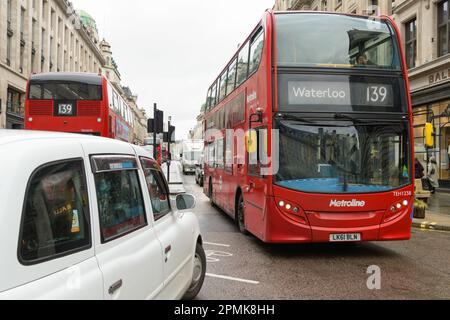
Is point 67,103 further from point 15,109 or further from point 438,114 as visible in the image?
point 15,109

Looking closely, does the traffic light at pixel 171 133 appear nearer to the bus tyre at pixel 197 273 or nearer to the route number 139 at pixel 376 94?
the route number 139 at pixel 376 94

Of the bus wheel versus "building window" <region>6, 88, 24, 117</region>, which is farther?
"building window" <region>6, 88, 24, 117</region>

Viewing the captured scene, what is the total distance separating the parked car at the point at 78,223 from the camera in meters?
1.81

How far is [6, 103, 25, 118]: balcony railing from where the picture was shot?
33625 millimetres

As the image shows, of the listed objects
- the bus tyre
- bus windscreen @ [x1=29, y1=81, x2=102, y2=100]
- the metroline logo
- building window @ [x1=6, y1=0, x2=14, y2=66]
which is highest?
building window @ [x1=6, y1=0, x2=14, y2=66]

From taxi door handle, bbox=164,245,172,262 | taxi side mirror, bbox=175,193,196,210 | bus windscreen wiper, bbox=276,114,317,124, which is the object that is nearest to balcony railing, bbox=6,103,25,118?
bus windscreen wiper, bbox=276,114,317,124

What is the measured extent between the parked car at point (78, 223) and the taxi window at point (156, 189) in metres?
0.05

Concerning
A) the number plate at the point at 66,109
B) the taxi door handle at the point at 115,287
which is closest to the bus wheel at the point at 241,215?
the taxi door handle at the point at 115,287

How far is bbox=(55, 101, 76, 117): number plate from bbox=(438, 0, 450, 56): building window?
16329 millimetres

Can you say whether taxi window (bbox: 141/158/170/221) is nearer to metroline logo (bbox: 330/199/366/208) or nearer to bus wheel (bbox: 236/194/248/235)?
metroline logo (bbox: 330/199/366/208)

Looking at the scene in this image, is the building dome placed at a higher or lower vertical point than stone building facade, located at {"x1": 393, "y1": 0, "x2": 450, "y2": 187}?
higher

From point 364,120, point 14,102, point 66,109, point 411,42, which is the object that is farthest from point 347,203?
point 14,102

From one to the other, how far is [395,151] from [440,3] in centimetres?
1677
